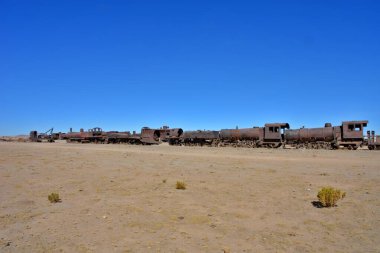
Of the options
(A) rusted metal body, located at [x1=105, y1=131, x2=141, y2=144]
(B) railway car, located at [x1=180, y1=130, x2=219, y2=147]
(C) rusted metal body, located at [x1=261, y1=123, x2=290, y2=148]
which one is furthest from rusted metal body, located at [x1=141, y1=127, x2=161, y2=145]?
(C) rusted metal body, located at [x1=261, y1=123, x2=290, y2=148]

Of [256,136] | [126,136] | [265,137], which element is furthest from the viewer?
[126,136]

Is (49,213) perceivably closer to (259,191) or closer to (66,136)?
(259,191)

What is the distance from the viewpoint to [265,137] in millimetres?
38156

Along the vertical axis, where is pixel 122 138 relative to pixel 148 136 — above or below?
below

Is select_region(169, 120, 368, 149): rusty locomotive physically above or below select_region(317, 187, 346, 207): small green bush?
above

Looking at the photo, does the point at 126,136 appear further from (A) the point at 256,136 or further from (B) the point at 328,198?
(B) the point at 328,198

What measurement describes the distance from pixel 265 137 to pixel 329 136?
7048 mm

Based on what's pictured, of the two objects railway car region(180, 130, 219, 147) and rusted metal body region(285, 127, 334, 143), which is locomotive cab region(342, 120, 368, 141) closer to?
rusted metal body region(285, 127, 334, 143)

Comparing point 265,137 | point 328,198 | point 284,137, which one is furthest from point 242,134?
point 328,198

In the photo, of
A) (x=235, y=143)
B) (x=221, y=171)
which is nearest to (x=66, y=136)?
(x=235, y=143)

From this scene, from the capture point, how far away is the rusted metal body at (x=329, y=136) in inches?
1280

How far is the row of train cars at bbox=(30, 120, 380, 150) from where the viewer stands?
32.8 m

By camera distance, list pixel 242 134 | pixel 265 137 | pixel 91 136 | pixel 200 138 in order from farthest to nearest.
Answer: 1. pixel 91 136
2. pixel 200 138
3. pixel 242 134
4. pixel 265 137

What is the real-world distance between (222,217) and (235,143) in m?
35.4
